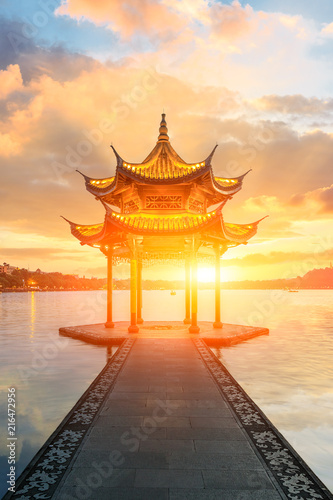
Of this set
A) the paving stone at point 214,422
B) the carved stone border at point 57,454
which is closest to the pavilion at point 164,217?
the carved stone border at point 57,454

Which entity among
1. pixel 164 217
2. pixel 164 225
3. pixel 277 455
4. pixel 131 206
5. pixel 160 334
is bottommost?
pixel 277 455

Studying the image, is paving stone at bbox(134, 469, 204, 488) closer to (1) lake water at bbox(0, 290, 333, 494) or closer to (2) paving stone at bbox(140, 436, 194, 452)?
(2) paving stone at bbox(140, 436, 194, 452)

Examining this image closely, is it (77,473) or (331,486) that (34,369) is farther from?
(331,486)

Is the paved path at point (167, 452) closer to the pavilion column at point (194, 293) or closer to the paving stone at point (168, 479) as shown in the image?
the paving stone at point (168, 479)

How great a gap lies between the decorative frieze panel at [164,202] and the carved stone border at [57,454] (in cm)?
1057

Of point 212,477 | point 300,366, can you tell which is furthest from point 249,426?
point 300,366

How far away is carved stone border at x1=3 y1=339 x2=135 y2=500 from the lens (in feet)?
14.4

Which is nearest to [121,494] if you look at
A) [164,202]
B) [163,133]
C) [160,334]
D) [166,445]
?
[166,445]

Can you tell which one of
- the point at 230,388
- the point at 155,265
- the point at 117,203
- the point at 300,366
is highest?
the point at 117,203

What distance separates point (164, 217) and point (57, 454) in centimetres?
1277

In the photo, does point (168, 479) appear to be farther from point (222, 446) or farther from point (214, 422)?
point (214, 422)

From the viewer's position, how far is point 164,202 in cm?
1764

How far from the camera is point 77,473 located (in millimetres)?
4688

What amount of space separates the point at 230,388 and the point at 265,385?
4.00 meters
